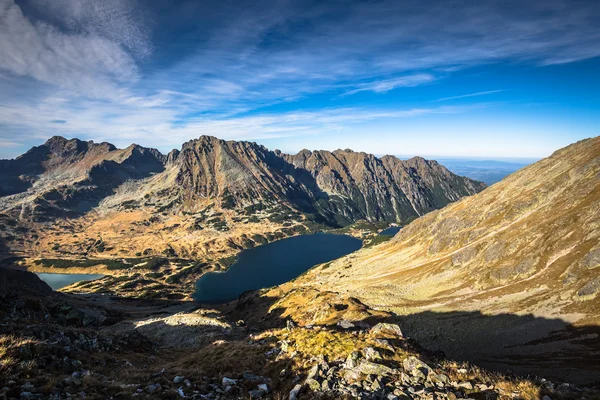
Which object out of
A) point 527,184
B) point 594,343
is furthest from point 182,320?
point 527,184

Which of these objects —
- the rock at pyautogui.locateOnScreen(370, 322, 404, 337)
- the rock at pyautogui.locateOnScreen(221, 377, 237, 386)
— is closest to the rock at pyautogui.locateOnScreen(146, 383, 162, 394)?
the rock at pyautogui.locateOnScreen(221, 377, 237, 386)

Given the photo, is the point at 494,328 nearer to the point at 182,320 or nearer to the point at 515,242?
the point at 515,242

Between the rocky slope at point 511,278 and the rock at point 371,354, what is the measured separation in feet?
127

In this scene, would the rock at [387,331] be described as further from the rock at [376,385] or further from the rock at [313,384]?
the rock at [313,384]

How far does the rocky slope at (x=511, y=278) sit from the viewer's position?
5131 cm

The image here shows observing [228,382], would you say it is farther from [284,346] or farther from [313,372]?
[284,346]

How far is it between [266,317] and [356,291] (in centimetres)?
3422

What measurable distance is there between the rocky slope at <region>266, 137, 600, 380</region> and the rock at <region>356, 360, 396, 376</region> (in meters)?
39.7

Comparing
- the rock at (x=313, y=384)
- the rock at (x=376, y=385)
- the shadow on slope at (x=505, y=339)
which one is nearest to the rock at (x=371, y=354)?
the rock at (x=376, y=385)

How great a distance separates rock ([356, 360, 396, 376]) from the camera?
1902 cm

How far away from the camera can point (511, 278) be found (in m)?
77.1

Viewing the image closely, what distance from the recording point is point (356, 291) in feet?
347

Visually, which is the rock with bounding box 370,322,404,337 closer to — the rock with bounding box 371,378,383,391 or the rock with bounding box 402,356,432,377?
the rock with bounding box 402,356,432,377

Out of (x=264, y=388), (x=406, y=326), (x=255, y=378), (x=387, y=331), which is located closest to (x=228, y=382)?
(x=255, y=378)
